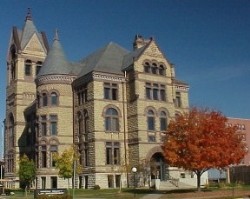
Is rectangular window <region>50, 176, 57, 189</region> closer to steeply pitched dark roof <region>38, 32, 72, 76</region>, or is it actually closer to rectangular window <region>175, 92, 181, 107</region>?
steeply pitched dark roof <region>38, 32, 72, 76</region>

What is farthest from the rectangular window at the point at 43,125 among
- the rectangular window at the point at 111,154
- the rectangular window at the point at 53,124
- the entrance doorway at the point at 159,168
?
the entrance doorway at the point at 159,168

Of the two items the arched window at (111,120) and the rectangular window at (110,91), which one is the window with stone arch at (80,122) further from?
the rectangular window at (110,91)

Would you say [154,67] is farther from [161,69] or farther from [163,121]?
[163,121]

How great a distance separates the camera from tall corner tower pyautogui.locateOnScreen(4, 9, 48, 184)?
7256 centimetres

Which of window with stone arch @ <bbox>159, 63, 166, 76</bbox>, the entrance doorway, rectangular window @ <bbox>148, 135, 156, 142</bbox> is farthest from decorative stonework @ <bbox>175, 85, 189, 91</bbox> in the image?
the entrance doorway

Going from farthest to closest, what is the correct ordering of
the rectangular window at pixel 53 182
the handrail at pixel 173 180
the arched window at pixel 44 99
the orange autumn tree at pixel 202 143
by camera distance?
the arched window at pixel 44 99, the rectangular window at pixel 53 182, the handrail at pixel 173 180, the orange autumn tree at pixel 202 143

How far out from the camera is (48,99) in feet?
202

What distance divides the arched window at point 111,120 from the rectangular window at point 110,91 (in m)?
1.79

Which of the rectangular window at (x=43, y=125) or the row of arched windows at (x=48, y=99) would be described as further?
→ the row of arched windows at (x=48, y=99)

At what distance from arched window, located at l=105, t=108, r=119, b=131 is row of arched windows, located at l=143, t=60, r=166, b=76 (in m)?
7.36

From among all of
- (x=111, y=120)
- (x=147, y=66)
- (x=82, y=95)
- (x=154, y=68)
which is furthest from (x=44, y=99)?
→ (x=154, y=68)

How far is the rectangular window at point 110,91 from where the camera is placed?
60.3 m

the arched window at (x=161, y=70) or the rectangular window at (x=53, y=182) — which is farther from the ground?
the arched window at (x=161, y=70)

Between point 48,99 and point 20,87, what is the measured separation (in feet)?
48.3
